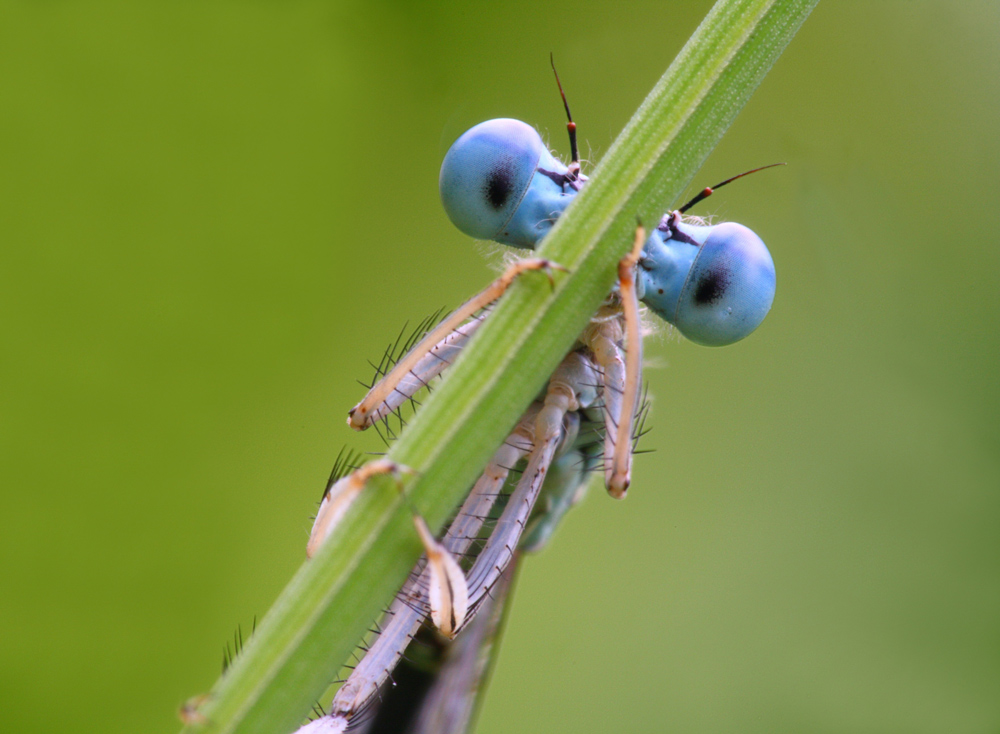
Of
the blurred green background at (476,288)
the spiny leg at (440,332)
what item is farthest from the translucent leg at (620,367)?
the blurred green background at (476,288)

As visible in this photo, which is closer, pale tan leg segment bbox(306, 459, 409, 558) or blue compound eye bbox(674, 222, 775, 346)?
pale tan leg segment bbox(306, 459, 409, 558)

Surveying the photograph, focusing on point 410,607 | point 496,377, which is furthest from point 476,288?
point 496,377

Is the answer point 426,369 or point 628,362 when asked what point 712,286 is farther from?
point 426,369

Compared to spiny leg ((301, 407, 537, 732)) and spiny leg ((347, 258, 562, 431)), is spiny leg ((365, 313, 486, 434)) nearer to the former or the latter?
spiny leg ((347, 258, 562, 431))

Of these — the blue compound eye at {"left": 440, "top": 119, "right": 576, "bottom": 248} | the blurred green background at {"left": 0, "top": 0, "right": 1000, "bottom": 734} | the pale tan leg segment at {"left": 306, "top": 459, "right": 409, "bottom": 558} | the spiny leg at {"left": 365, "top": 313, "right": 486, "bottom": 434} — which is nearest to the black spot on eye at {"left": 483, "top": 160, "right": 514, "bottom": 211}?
the blue compound eye at {"left": 440, "top": 119, "right": 576, "bottom": 248}

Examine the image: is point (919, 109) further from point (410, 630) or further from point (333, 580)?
point (333, 580)

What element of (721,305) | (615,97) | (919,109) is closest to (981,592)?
(919,109)
